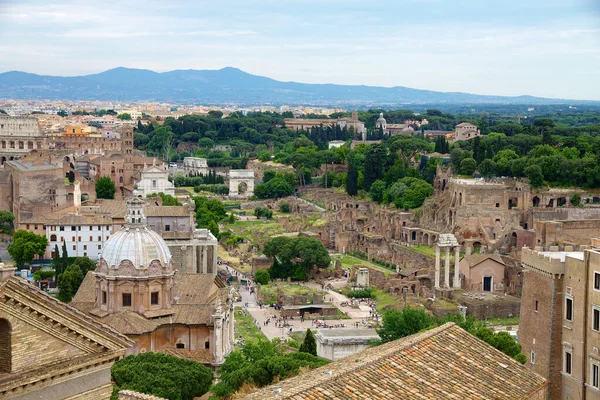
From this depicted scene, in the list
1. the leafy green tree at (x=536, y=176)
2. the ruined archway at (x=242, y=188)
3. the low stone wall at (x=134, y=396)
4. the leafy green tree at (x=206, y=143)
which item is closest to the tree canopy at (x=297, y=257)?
the leafy green tree at (x=536, y=176)

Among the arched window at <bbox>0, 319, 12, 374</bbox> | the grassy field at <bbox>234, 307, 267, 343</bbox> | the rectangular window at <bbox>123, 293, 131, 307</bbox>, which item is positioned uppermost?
the arched window at <bbox>0, 319, 12, 374</bbox>

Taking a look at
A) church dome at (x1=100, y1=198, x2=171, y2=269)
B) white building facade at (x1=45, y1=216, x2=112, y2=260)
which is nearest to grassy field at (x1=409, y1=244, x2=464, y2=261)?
white building facade at (x1=45, y1=216, x2=112, y2=260)

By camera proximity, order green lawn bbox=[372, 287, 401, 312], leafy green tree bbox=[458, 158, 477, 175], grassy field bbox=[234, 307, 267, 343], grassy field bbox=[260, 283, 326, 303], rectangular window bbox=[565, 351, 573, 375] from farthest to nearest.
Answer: leafy green tree bbox=[458, 158, 477, 175] < grassy field bbox=[260, 283, 326, 303] < green lawn bbox=[372, 287, 401, 312] < grassy field bbox=[234, 307, 267, 343] < rectangular window bbox=[565, 351, 573, 375]

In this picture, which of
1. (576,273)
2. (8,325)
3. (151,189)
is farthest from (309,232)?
(8,325)

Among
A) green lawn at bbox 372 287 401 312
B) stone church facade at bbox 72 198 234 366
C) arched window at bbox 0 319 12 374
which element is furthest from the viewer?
green lawn at bbox 372 287 401 312

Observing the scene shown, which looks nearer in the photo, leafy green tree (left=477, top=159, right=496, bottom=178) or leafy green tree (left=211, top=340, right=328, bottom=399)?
leafy green tree (left=211, top=340, right=328, bottom=399)

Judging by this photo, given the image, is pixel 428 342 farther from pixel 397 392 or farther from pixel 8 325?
pixel 8 325

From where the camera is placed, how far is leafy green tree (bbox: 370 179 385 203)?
76938 mm

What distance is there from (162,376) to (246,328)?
17.6 metres

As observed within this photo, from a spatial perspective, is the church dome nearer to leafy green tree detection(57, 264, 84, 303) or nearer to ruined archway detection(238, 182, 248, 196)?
leafy green tree detection(57, 264, 84, 303)

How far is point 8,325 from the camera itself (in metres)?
13.0

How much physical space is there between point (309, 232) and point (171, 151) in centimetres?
6104

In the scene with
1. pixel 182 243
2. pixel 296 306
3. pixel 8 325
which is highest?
pixel 8 325

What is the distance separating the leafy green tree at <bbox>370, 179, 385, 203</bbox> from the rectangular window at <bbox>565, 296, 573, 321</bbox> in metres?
51.6
